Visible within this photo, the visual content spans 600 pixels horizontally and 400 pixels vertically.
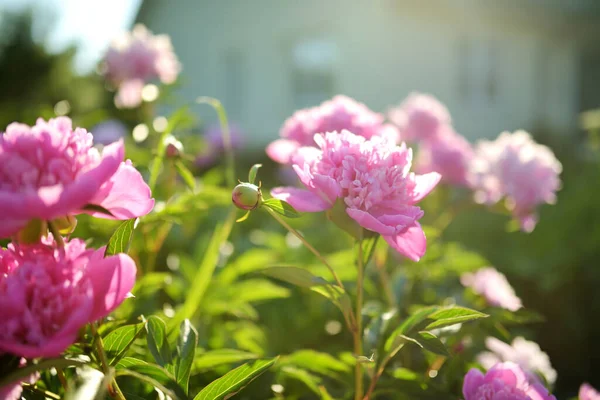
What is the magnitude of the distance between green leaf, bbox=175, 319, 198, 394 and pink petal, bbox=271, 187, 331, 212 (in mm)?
206

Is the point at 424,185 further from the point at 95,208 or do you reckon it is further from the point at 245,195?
the point at 95,208

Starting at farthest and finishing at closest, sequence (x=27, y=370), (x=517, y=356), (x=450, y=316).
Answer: (x=517, y=356), (x=450, y=316), (x=27, y=370)

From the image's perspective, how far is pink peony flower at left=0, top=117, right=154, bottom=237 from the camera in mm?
406

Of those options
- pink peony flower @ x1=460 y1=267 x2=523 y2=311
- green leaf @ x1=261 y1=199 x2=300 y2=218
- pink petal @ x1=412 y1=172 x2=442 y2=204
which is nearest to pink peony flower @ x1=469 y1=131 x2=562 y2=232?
pink peony flower @ x1=460 y1=267 x2=523 y2=311

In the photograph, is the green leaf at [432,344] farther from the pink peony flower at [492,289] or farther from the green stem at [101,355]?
the pink peony flower at [492,289]

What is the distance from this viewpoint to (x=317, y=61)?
8211 mm

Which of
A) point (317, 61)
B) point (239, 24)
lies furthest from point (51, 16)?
point (317, 61)

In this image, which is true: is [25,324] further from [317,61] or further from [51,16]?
[51,16]

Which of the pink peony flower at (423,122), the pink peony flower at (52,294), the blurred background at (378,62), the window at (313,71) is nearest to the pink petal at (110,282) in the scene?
the pink peony flower at (52,294)

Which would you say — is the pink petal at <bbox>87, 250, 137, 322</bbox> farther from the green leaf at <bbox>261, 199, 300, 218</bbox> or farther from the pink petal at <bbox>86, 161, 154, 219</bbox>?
the green leaf at <bbox>261, 199, 300, 218</bbox>

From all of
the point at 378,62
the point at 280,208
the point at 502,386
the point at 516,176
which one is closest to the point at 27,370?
the point at 280,208

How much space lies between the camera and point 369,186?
586mm

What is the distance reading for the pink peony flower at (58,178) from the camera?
1.33ft

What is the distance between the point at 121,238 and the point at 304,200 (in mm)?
206
